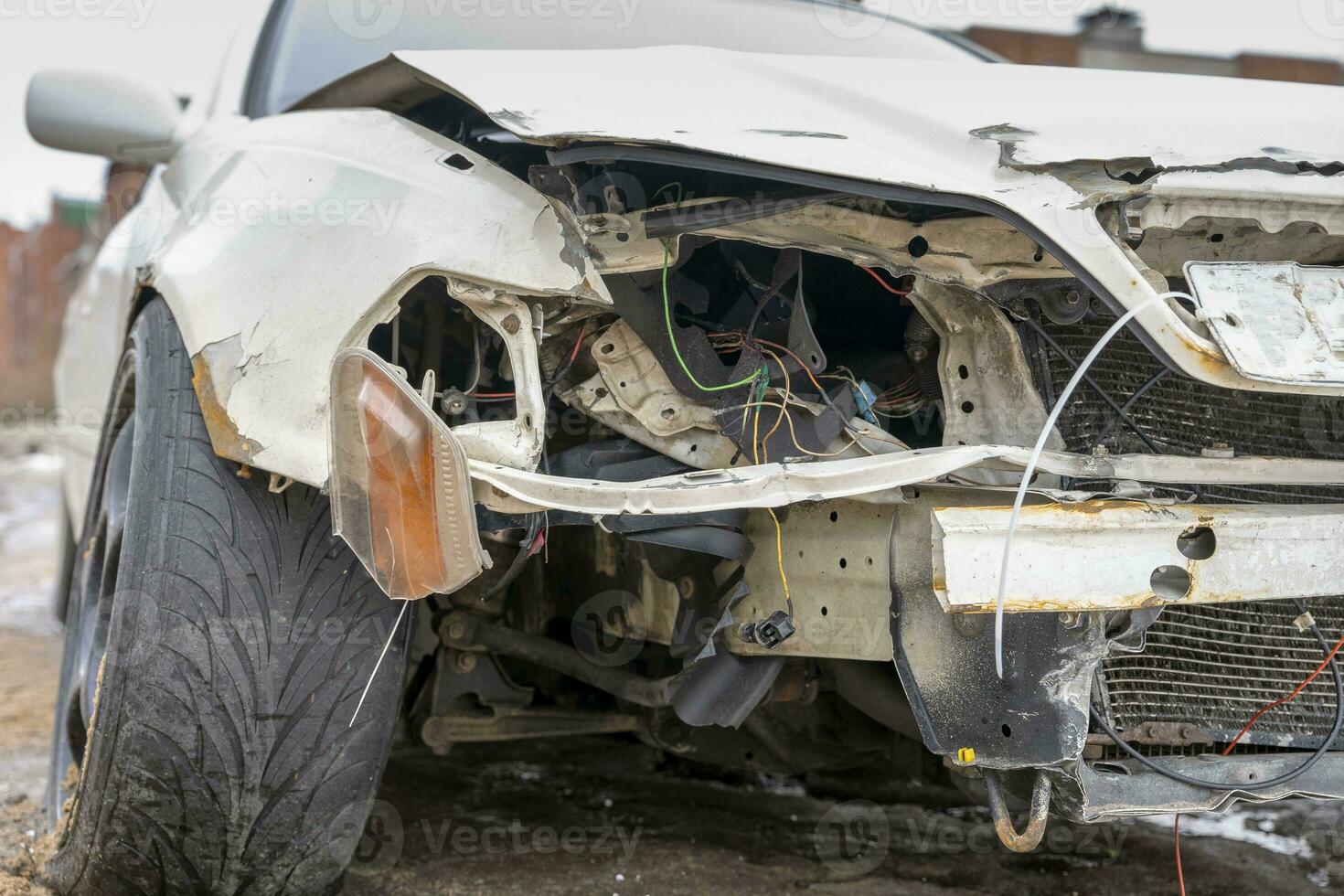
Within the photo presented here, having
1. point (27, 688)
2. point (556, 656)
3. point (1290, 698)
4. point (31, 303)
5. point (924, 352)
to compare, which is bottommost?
point (31, 303)

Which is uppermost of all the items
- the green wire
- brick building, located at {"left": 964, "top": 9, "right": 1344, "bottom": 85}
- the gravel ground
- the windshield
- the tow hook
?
brick building, located at {"left": 964, "top": 9, "right": 1344, "bottom": 85}

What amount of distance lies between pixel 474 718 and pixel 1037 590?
4.53 ft

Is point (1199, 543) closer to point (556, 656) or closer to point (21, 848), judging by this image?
point (556, 656)

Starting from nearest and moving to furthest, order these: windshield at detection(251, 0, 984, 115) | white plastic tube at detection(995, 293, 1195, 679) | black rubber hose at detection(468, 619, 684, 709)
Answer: white plastic tube at detection(995, 293, 1195, 679) < black rubber hose at detection(468, 619, 684, 709) < windshield at detection(251, 0, 984, 115)

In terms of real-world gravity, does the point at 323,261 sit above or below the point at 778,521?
above

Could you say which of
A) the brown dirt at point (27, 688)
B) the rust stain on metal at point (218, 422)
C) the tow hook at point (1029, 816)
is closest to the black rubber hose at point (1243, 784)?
the tow hook at point (1029, 816)

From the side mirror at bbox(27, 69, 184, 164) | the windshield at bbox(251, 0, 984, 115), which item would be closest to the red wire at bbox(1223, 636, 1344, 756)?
the windshield at bbox(251, 0, 984, 115)

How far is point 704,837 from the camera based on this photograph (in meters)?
2.61

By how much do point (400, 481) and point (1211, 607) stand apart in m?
1.24

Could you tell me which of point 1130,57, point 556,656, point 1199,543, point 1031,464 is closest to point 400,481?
point 1031,464

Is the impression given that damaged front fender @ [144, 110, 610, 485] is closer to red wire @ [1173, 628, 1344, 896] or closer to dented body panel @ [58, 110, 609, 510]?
dented body panel @ [58, 110, 609, 510]

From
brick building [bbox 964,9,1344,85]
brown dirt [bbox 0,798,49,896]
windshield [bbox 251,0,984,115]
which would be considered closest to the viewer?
brown dirt [bbox 0,798,49,896]

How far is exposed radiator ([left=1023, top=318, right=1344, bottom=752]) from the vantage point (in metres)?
1.75

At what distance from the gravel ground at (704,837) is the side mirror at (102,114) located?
1.43 meters
